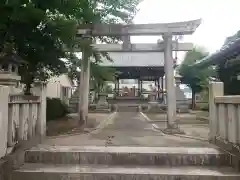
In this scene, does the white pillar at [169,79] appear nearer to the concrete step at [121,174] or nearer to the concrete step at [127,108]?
the concrete step at [121,174]

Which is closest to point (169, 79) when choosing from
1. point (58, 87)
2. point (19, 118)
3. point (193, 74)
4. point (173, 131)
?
point (173, 131)

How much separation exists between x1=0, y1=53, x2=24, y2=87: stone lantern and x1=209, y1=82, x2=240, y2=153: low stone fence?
4.34m

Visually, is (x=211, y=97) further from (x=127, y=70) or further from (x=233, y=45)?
(x=127, y=70)

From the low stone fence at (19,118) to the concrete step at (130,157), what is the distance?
0.45 m

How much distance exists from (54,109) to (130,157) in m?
9.44

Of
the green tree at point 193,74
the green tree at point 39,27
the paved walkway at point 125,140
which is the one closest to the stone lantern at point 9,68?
the green tree at point 39,27

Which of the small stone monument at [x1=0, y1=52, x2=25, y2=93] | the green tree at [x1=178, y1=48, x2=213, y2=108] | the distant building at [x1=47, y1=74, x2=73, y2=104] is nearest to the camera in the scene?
the small stone monument at [x1=0, y1=52, x2=25, y2=93]

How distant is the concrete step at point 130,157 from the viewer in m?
4.70

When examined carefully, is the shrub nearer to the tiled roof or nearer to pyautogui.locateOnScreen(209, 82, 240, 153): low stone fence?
the tiled roof

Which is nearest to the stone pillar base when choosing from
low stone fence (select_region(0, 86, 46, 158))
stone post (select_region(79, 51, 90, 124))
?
stone post (select_region(79, 51, 90, 124))

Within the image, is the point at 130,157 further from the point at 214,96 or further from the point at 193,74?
the point at 193,74

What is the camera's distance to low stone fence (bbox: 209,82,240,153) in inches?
181

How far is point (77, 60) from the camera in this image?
932cm

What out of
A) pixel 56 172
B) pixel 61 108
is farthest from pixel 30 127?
pixel 61 108
